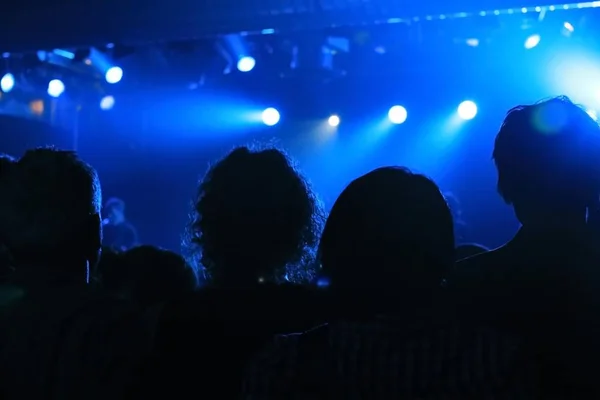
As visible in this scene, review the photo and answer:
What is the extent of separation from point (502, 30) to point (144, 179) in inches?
184

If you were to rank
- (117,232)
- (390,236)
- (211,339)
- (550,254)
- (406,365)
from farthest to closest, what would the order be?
(117,232) → (550,254) → (211,339) → (390,236) → (406,365)

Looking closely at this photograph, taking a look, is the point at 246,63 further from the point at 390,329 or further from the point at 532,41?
the point at 390,329

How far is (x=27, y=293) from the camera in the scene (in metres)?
1.47

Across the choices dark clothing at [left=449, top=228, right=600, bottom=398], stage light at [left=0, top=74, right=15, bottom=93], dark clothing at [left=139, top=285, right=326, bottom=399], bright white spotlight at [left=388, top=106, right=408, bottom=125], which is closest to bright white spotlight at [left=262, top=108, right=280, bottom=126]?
bright white spotlight at [left=388, top=106, right=408, bottom=125]

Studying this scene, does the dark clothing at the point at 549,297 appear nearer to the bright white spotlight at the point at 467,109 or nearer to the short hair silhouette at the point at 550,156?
the short hair silhouette at the point at 550,156

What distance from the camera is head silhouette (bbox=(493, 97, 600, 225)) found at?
1.53m

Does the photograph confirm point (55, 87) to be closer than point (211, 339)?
No

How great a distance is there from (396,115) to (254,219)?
5765 mm

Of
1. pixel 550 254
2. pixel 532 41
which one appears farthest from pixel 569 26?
pixel 550 254

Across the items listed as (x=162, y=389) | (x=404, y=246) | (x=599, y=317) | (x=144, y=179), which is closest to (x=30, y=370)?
(x=162, y=389)

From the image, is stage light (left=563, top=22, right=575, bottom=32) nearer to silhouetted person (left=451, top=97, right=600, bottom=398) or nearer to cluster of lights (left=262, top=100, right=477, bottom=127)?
cluster of lights (left=262, top=100, right=477, bottom=127)

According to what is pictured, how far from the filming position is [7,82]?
23.0 feet

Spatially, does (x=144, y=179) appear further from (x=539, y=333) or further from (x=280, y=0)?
(x=539, y=333)

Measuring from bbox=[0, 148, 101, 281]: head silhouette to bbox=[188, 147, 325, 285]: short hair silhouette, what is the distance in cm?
27
